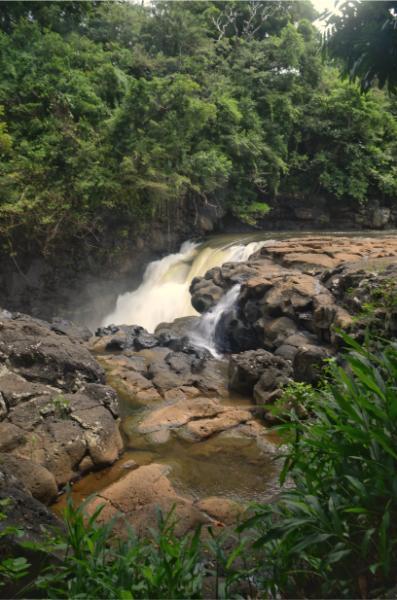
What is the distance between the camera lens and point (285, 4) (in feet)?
80.9

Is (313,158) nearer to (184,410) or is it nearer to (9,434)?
(184,410)

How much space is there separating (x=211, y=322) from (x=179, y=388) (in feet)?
11.8

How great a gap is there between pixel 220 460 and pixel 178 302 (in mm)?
8325

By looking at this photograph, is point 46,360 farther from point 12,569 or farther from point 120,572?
point 120,572

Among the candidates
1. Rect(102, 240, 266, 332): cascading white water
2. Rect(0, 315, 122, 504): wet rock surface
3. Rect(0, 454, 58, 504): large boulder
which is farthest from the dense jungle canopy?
Rect(0, 454, 58, 504): large boulder

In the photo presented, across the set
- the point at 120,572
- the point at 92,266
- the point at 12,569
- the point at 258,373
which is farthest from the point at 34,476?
the point at 92,266

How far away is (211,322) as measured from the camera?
38.7 feet

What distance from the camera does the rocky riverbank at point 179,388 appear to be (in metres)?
4.93

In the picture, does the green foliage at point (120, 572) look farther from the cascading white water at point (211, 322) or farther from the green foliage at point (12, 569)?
the cascading white water at point (211, 322)

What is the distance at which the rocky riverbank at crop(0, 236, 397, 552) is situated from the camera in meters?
4.93

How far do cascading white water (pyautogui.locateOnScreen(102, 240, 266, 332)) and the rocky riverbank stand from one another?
1675 millimetres

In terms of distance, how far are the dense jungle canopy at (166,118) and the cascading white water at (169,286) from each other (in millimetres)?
1959

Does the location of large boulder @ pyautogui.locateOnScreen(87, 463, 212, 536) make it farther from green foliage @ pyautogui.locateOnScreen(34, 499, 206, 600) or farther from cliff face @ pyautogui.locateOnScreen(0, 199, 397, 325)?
cliff face @ pyautogui.locateOnScreen(0, 199, 397, 325)

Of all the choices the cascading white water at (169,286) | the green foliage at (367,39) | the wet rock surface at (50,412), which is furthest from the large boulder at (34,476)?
the cascading white water at (169,286)
